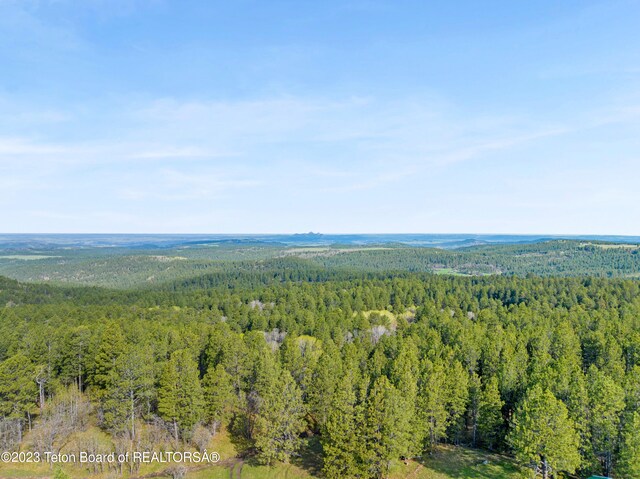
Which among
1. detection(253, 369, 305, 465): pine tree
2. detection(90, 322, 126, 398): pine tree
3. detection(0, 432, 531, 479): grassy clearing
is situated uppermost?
detection(90, 322, 126, 398): pine tree

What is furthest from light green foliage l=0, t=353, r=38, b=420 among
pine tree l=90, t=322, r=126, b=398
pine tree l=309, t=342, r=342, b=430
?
pine tree l=309, t=342, r=342, b=430

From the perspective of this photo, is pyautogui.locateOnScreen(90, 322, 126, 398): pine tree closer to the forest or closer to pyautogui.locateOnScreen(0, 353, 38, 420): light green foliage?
the forest

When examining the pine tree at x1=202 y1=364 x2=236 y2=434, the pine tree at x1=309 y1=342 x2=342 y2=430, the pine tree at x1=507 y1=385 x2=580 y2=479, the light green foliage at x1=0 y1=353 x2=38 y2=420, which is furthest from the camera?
the pine tree at x1=309 y1=342 x2=342 y2=430

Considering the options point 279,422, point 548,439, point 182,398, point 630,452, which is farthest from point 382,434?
point 182,398

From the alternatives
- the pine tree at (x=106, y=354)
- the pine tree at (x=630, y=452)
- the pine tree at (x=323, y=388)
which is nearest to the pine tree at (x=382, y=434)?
the pine tree at (x=323, y=388)

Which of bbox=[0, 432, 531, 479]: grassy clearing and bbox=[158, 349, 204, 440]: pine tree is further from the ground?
bbox=[158, 349, 204, 440]: pine tree

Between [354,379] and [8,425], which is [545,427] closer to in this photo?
[354,379]

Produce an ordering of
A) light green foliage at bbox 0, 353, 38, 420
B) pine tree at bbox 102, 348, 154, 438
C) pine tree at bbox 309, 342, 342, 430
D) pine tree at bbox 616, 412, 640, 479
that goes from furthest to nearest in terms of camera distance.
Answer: pine tree at bbox 309, 342, 342, 430 → pine tree at bbox 102, 348, 154, 438 → light green foliage at bbox 0, 353, 38, 420 → pine tree at bbox 616, 412, 640, 479

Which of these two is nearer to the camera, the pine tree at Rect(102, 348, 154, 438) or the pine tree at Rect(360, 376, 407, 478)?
the pine tree at Rect(360, 376, 407, 478)

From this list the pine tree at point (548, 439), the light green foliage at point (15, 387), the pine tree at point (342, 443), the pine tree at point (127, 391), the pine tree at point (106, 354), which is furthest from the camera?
the pine tree at point (106, 354)

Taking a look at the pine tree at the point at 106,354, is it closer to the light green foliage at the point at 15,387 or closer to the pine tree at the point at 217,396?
the light green foliage at the point at 15,387
